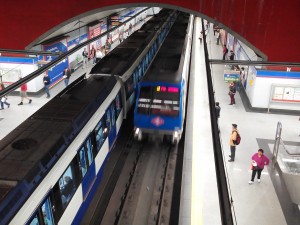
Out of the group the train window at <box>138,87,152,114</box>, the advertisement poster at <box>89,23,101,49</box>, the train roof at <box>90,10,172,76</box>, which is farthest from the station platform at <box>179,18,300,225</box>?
the advertisement poster at <box>89,23,101,49</box>

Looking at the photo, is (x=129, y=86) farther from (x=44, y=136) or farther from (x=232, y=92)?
(x=232, y=92)

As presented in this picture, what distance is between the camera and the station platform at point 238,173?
8508 millimetres

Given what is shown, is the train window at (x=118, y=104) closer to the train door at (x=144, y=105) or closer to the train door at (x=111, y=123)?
the train door at (x=111, y=123)

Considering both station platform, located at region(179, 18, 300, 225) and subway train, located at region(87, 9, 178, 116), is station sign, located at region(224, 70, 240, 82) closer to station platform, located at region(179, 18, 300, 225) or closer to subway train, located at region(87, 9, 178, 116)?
station platform, located at region(179, 18, 300, 225)

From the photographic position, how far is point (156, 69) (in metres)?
10.9

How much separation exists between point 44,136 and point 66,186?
970 mm

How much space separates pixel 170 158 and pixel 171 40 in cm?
724

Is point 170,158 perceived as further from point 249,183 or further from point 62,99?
point 62,99

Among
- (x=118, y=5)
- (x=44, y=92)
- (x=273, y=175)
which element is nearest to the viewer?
(x=118, y=5)

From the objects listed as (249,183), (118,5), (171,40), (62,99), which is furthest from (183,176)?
(171,40)

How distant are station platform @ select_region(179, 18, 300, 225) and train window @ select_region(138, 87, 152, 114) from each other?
2119mm

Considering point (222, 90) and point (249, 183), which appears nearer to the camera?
point (249, 183)

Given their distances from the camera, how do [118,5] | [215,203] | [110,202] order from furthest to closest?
[215,203], [110,202], [118,5]

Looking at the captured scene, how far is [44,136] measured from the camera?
6062 millimetres
